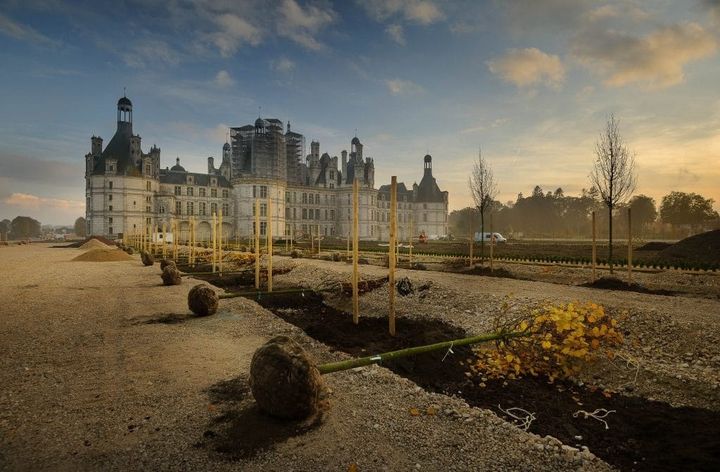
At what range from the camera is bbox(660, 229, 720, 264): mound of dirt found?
20256 mm

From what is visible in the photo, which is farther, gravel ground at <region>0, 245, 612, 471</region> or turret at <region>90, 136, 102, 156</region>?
turret at <region>90, 136, 102, 156</region>

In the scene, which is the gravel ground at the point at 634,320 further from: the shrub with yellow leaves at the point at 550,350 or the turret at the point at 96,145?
the turret at the point at 96,145

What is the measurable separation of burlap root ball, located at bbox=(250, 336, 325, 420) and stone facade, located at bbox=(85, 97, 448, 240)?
52.7 metres

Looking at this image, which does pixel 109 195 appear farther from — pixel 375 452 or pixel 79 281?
pixel 375 452

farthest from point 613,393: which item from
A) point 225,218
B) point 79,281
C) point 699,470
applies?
point 225,218

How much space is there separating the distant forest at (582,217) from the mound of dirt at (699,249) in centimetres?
4638

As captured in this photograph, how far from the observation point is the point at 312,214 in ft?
268

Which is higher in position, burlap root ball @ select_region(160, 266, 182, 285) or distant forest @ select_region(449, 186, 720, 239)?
distant forest @ select_region(449, 186, 720, 239)

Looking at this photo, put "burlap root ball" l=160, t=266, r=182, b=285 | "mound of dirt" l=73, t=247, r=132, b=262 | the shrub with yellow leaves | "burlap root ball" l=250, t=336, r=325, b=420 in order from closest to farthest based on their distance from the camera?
"burlap root ball" l=250, t=336, r=325, b=420
the shrub with yellow leaves
"burlap root ball" l=160, t=266, r=182, b=285
"mound of dirt" l=73, t=247, r=132, b=262

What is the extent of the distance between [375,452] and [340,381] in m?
1.84

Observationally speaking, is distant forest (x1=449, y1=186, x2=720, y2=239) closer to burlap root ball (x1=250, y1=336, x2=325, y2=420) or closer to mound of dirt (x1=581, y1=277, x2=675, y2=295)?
mound of dirt (x1=581, y1=277, x2=675, y2=295)

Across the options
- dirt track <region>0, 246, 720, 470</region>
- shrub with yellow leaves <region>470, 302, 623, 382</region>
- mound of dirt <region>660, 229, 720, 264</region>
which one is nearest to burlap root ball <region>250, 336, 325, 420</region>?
dirt track <region>0, 246, 720, 470</region>

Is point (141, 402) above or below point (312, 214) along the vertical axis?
below

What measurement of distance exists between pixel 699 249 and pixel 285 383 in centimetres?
2791
